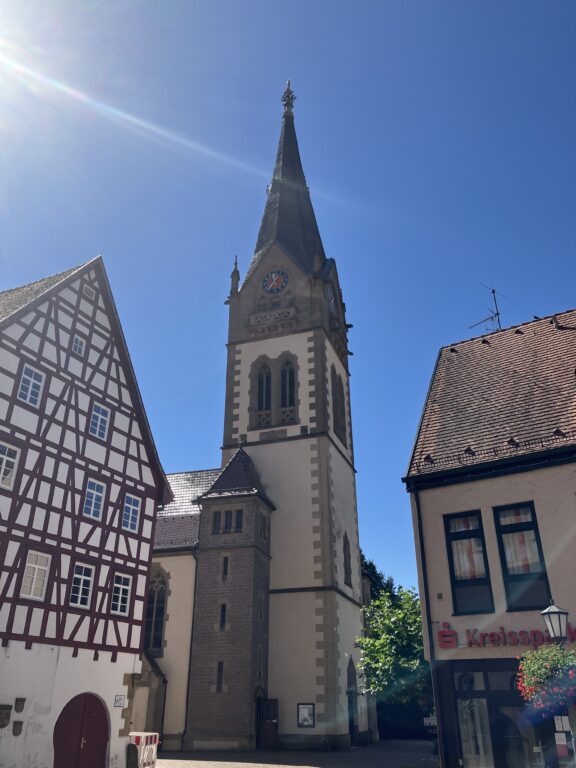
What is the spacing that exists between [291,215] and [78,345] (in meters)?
23.8

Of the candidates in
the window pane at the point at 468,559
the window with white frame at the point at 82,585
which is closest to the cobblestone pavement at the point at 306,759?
the window with white frame at the point at 82,585

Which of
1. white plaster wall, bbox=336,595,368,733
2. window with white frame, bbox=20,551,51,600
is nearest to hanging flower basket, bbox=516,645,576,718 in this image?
window with white frame, bbox=20,551,51,600

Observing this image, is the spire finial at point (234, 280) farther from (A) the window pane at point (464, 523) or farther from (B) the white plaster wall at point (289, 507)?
(A) the window pane at point (464, 523)

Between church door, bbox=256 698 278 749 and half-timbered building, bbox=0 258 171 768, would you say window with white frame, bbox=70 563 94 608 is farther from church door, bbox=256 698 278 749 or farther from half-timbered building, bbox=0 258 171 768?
church door, bbox=256 698 278 749

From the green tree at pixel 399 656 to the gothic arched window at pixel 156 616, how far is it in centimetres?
1128

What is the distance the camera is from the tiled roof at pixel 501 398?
52.5 feet

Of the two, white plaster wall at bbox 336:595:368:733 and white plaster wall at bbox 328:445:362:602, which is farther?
white plaster wall at bbox 328:445:362:602

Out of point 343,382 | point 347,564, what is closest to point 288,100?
point 343,382

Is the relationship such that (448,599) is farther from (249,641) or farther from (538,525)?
(249,641)

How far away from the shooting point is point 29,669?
17.2 metres

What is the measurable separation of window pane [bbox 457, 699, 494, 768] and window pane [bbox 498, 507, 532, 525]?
3895 millimetres

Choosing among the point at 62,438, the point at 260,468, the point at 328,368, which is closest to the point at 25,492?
the point at 62,438

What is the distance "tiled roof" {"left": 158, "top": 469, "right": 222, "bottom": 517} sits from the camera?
33625mm

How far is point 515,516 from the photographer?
1523 cm
